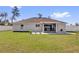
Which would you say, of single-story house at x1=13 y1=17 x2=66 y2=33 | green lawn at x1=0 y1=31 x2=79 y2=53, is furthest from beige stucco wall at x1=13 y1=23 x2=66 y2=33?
green lawn at x1=0 y1=31 x2=79 y2=53

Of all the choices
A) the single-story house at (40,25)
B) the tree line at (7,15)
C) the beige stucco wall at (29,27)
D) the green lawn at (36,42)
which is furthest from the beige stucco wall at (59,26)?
the tree line at (7,15)

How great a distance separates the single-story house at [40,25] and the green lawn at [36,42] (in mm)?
126

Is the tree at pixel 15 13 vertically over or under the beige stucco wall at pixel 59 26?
over

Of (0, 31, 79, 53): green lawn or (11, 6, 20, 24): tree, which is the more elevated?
(11, 6, 20, 24): tree

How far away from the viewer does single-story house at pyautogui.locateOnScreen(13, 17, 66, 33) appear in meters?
8.02

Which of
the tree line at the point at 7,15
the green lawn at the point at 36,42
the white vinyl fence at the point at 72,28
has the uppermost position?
the tree line at the point at 7,15

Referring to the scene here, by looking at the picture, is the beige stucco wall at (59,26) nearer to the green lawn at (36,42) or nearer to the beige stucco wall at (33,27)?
the beige stucco wall at (33,27)

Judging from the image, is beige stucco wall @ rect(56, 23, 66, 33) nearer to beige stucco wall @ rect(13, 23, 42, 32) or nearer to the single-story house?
the single-story house

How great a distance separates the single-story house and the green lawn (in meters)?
0.13

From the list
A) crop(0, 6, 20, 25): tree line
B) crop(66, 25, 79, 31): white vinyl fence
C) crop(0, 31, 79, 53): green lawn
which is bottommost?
crop(0, 31, 79, 53): green lawn

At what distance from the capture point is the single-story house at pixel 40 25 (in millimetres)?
8016
